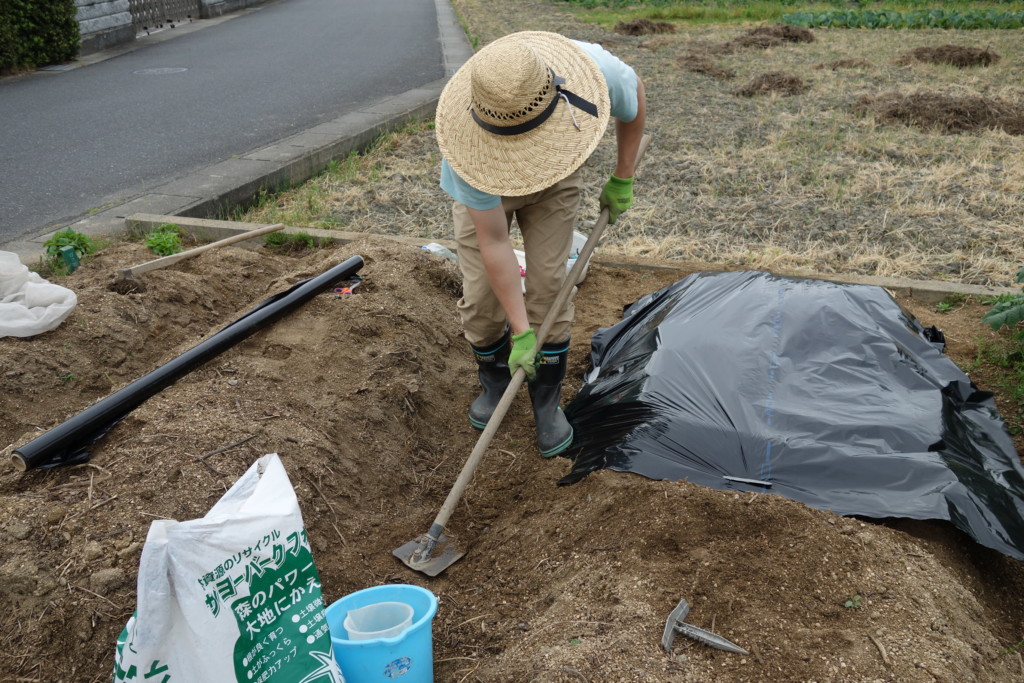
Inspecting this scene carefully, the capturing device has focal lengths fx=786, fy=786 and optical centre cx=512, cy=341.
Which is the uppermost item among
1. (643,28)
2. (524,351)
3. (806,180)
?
(524,351)

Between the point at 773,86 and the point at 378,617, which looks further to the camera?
the point at 773,86

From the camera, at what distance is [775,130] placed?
7434 millimetres

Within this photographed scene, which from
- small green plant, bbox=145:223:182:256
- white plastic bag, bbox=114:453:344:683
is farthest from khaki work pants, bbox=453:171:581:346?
small green plant, bbox=145:223:182:256

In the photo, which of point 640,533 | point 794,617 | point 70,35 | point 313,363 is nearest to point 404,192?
point 313,363

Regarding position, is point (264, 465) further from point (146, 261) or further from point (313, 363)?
point (146, 261)

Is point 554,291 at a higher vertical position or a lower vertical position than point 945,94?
higher

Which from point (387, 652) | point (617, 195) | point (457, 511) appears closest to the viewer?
point (387, 652)

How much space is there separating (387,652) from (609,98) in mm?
1810

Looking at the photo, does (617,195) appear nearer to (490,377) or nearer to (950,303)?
(490,377)

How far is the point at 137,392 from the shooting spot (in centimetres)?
260

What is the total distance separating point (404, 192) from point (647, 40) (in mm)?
9894

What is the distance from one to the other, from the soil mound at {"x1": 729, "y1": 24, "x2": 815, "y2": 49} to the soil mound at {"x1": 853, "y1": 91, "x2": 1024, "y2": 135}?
5365mm

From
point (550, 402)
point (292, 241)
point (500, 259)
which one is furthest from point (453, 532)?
point (292, 241)

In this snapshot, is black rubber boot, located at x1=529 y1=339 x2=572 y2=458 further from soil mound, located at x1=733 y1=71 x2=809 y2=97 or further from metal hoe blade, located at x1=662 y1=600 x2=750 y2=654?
soil mound, located at x1=733 y1=71 x2=809 y2=97
